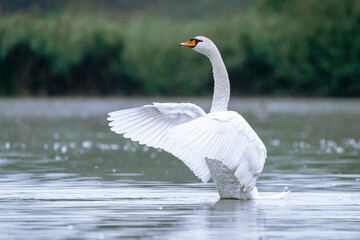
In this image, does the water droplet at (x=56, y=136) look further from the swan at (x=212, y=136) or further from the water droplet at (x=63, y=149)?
the swan at (x=212, y=136)

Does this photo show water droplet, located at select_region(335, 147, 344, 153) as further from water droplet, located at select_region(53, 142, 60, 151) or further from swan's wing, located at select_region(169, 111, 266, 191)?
swan's wing, located at select_region(169, 111, 266, 191)

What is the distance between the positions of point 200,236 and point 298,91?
4835cm

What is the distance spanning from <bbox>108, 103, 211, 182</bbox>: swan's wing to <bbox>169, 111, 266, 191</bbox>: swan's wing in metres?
0.96

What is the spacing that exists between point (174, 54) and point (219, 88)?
4083 centimetres

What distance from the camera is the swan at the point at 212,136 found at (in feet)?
31.5

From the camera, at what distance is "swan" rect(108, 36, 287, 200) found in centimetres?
961

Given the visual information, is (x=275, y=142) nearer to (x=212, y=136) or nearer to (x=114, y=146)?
(x=114, y=146)

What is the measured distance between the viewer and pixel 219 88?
1099 centimetres

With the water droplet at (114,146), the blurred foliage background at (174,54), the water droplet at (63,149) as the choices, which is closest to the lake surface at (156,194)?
the water droplet at (63,149)

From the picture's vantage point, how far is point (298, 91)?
2196 inches

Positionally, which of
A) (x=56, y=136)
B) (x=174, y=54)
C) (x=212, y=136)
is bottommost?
(x=174, y=54)

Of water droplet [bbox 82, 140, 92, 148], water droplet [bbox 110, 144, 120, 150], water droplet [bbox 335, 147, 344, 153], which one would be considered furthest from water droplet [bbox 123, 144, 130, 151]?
water droplet [bbox 335, 147, 344, 153]

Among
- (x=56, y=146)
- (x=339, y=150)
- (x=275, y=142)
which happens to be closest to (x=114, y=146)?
(x=56, y=146)

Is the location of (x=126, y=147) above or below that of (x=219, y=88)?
below
